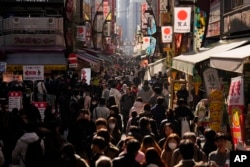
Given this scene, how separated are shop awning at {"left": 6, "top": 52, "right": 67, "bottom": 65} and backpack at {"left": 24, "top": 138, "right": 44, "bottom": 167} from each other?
2755 cm

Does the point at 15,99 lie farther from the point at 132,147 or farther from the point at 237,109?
the point at 132,147

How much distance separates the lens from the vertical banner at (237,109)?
9031mm

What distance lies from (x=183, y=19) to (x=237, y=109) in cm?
1887

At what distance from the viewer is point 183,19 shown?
91.1 ft

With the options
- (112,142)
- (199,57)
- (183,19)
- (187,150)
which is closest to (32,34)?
(183,19)

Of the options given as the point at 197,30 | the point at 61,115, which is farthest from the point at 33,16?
the point at 61,115

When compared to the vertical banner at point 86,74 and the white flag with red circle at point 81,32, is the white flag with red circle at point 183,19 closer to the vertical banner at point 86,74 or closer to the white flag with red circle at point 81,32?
the vertical banner at point 86,74

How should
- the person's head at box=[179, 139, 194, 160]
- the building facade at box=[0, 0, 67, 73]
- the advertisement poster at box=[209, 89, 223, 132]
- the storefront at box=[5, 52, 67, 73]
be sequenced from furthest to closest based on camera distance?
the building facade at box=[0, 0, 67, 73] → the storefront at box=[5, 52, 67, 73] → the advertisement poster at box=[209, 89, 223, 132] → the person's head at box=[179, 139, 194, 160]

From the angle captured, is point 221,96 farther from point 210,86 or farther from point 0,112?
point 0,112

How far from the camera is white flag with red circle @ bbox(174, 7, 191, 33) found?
1088 inches

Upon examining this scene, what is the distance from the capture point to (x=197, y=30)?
81.4 ft

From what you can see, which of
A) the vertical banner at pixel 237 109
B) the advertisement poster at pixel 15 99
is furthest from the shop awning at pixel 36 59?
the vertical banner at pixel 237 109

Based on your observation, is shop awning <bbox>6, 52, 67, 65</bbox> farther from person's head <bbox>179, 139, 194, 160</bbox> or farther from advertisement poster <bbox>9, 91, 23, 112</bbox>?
person's head <bbox>179, 139, 194, 160</bbox>

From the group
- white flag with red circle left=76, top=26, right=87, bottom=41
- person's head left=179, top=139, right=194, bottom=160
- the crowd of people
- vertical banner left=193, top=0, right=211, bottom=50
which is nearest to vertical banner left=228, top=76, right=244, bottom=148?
the crowd of people
